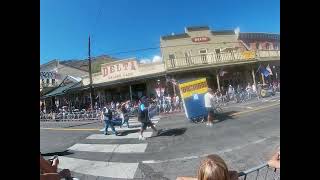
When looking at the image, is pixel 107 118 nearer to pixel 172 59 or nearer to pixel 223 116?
pixel 172 59

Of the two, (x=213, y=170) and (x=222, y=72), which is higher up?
(x=222, y=72)

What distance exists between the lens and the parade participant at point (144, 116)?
7.61ft

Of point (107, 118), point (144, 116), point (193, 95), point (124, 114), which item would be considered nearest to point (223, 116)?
point (193, 95)

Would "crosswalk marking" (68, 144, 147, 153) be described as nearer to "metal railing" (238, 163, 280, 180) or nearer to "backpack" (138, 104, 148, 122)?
"backpack" (138, 104, 148, 122)

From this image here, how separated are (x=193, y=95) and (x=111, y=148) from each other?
2.10 ft

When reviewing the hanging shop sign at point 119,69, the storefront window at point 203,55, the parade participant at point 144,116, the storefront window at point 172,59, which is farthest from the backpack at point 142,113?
the storefront window at point 203,55

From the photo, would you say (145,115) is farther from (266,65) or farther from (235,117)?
(266,65)

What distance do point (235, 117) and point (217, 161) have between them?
1.73ft

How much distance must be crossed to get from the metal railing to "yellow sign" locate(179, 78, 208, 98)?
0.63 metres

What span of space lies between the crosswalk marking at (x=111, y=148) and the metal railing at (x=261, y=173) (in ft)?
2.36

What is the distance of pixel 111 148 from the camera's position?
7.61 ft

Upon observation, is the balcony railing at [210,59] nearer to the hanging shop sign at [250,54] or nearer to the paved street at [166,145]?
the hanging shop sign at [250,54]

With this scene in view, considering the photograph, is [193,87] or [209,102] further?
[209,102]

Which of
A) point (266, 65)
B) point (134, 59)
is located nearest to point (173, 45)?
point (134, 59)
